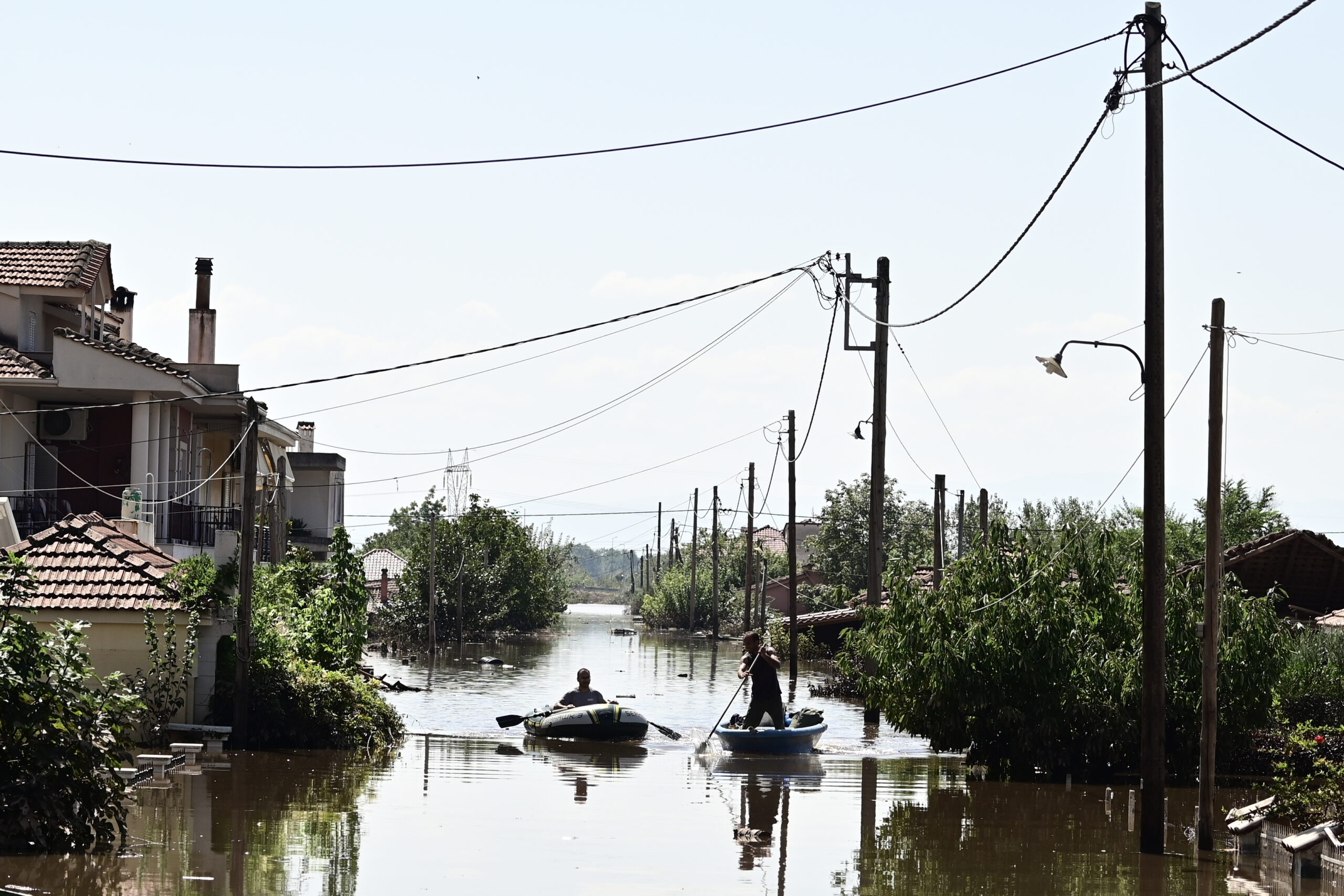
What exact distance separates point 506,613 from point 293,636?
145ft

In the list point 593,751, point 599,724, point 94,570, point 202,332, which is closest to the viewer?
point 94,570

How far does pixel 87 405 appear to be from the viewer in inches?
1266

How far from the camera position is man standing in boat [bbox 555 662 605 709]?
28.4 metres

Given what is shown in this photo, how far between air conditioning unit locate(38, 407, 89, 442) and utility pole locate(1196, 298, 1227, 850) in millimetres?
23590

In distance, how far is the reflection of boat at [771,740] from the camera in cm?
2475

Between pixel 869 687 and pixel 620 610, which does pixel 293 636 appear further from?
pixel 620 610

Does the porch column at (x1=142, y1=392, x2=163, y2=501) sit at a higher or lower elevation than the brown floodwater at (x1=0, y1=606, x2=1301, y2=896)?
higher

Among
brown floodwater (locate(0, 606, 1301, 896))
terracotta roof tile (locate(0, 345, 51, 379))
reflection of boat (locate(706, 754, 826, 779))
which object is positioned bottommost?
reflection of boat (locate(706, 754, 826, 779))

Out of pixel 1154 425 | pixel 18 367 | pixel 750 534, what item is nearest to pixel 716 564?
pixel 750 534

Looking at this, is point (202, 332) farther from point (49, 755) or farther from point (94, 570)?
point (49, 755)

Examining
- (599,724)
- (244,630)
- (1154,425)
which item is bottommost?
(599,724)

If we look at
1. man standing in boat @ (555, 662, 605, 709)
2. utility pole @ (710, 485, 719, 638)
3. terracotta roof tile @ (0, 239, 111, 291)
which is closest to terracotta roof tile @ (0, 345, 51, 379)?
terracotta roof tile @ (0, 239, 111, 291)

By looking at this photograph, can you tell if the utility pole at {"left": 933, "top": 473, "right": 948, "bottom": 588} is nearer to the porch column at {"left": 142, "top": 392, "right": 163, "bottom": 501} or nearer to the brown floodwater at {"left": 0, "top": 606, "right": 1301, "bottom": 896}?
the brown floodwater at {"left": 0, "top": 606, "right": 1301, "bottom": 896}

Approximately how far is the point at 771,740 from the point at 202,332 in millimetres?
21247
